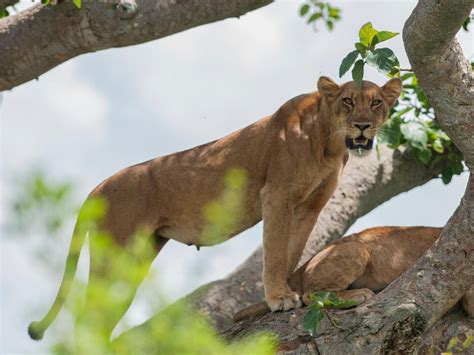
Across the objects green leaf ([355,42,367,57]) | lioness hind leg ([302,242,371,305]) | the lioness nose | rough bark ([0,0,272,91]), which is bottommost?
lioness hind leg ([302,242,371,305])

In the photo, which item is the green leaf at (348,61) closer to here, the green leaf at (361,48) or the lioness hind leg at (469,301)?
the green leaf at (361,48)

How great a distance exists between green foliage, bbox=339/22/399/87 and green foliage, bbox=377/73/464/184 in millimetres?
3867

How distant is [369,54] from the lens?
4891mm

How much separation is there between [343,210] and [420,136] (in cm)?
118

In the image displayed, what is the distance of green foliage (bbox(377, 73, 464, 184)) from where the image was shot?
356 inches

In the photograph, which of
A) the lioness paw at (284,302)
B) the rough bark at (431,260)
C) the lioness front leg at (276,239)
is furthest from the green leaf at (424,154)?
the rough bark at (431,260)

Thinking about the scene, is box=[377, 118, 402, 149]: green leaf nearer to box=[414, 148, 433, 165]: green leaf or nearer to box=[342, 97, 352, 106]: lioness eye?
box=[414, 148, 433, 165]: green leaf

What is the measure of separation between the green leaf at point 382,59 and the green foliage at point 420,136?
3887mm

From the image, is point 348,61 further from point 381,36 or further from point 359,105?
point 359,105

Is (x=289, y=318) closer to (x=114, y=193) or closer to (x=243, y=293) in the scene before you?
(x=114, y=193)

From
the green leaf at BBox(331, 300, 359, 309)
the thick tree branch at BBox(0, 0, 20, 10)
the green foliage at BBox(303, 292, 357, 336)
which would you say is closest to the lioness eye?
the green leaf at BBox(331, 300, 359, 309)

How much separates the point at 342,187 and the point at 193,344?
8.30m

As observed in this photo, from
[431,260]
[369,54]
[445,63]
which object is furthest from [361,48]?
[431,260]

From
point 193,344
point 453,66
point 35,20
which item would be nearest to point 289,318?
point 453,66
